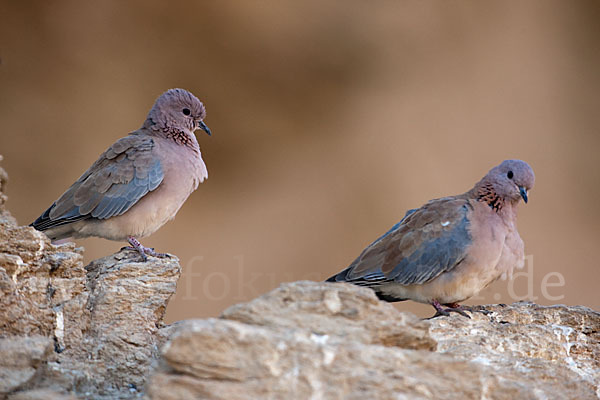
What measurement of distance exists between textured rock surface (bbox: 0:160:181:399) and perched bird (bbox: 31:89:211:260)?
2.87 ft

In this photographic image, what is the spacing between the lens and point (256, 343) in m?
2.50

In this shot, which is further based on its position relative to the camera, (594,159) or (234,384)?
(594,159)

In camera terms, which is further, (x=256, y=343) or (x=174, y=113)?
(x=174, y=113)

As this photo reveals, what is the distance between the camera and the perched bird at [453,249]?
441 cm

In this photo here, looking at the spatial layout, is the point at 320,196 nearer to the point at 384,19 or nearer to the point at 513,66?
the point at 384,19

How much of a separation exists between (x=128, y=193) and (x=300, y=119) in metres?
4.42

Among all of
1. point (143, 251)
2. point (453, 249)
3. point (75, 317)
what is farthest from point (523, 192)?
point (75, 317)

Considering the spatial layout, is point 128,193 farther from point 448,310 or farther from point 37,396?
point 37,396

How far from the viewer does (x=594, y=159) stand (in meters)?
9.67

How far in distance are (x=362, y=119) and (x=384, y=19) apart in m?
1.24

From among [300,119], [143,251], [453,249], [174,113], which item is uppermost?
[300,119]

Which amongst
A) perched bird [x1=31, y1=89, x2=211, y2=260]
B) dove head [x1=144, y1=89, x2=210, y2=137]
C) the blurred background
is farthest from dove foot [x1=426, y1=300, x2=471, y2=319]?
the blurred background

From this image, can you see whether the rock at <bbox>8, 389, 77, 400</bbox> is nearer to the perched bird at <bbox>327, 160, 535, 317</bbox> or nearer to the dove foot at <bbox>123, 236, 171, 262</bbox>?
the dove foot at <bbox>123, 236, 171, 262</bbox>

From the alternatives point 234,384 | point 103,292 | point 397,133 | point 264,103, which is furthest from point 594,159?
point 234,384
